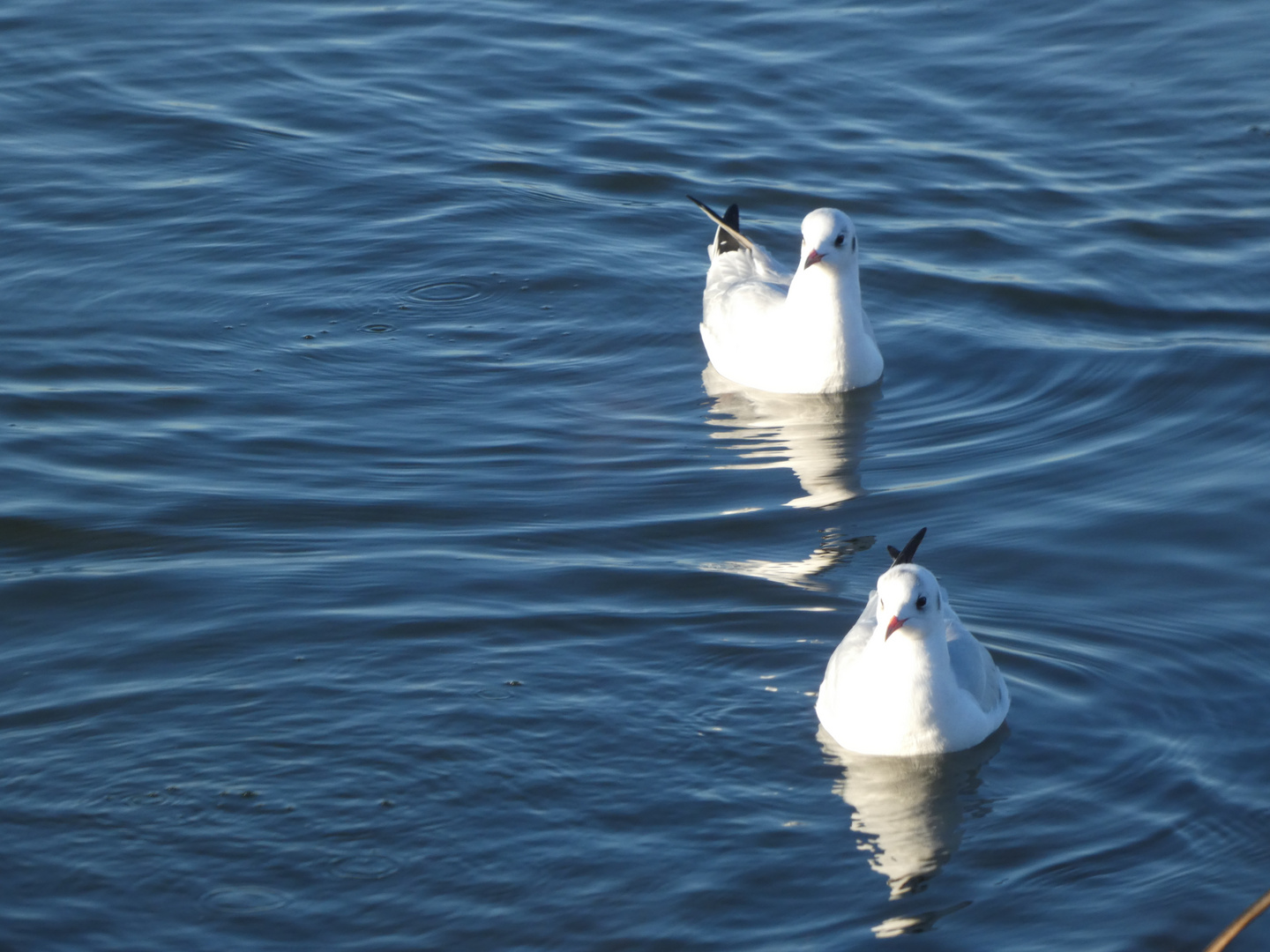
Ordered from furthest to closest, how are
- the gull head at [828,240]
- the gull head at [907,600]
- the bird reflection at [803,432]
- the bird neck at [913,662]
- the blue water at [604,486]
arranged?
the gull head at [828,240] < the bird reflection at [803,432] < the bird neck at [913,662] < the gull head at [907,600] < the blue water at [604,486]

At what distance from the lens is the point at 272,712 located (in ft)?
24.3

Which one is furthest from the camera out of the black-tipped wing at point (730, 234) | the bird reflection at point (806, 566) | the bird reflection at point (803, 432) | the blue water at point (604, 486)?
the black-tipped wing at point (730, 234)

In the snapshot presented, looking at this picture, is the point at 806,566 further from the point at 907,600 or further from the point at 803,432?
the point at 803,432

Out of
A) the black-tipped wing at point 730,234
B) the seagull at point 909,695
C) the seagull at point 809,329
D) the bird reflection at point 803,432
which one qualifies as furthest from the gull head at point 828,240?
the seagull at point 909,695

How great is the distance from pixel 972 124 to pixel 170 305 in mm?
6934

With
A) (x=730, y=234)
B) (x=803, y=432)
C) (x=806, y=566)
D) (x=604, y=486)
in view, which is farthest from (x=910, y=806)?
(x=730, y=234)

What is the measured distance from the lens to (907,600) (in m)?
6.94

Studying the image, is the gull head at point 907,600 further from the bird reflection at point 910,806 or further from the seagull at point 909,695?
the bird reflection at point 910,806

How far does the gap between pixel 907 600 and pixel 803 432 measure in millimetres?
3742

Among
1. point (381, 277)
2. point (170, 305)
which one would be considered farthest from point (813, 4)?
point (170, 305)

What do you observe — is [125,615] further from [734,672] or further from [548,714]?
[734,672]

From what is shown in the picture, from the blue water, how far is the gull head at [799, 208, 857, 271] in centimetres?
88

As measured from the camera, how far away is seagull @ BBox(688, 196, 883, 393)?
10.9 meters

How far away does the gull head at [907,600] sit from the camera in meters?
6.94
